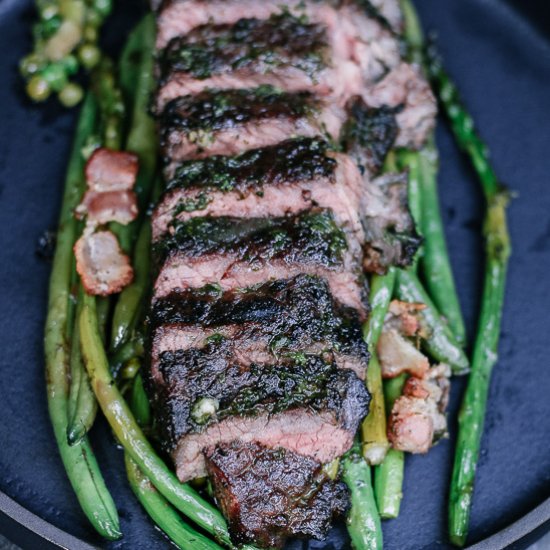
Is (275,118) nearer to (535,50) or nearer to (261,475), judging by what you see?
(261,475)

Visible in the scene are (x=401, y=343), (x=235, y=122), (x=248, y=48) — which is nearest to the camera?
(x=235, y=122)

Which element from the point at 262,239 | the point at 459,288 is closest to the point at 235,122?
the point at 262,239

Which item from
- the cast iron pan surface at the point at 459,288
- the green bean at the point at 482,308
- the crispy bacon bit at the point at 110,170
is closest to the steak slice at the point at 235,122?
the crispy bacon bit at the point at 110,170

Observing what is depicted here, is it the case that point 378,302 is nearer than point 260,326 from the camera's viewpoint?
No

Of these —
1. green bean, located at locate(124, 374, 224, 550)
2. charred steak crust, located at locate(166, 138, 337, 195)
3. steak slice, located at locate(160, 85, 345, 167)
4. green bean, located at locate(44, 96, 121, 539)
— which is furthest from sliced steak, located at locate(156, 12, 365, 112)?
green bean, located at locate(124, 374, 224, 550)

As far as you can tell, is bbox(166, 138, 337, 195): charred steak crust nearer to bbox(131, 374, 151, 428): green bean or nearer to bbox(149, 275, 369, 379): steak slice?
bbox(149, 275, 369, 379): steak slice

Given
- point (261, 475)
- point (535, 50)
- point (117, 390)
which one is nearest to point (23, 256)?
point (117, 390)

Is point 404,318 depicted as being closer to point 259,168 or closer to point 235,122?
point 259,168
